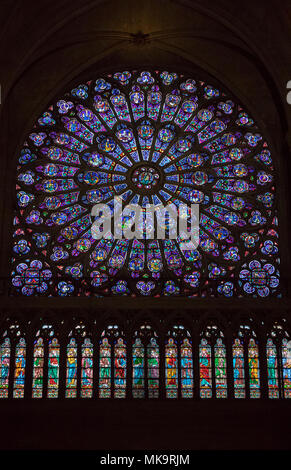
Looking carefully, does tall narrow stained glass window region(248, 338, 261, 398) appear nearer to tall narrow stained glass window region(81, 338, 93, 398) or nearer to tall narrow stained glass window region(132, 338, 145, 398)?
tall narrow stained glass window region(132, 338, 145, 398)

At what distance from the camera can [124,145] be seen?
16.3 meters

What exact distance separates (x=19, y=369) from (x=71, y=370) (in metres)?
0.95

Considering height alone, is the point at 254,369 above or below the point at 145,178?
below

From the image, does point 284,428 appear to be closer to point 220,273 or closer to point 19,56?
point 220,273

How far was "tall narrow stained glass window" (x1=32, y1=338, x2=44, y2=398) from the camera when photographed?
13.5m

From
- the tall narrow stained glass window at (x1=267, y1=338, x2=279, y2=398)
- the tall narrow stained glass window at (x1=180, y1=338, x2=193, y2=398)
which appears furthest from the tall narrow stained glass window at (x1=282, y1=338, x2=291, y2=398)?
the tall narrow stained glass window at (x1=180, y1=338, x2=193, y2=398)

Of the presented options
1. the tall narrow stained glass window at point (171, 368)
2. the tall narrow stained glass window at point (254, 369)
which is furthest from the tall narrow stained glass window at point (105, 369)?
the tall narrow stained glass window at point (254, 369)

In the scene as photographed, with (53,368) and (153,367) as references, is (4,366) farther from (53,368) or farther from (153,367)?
(153,367)

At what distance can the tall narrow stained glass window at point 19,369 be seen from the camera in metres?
13.5

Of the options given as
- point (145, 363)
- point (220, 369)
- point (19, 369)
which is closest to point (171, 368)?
point (145, 363)

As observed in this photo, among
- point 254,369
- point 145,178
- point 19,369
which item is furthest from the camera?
point 145,178

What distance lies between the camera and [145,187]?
51.9ft

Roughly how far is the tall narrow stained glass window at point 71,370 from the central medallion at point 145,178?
3.78 meters

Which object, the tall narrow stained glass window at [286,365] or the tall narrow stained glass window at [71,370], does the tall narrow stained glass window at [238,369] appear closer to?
the tall narrow stained glass window at [286,365]
